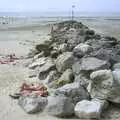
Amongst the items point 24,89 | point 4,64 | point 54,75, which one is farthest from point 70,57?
point 4,64

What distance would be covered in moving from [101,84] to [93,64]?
52.9 inches

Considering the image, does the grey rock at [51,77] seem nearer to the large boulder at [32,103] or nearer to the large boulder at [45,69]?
the large boulder at [45,69]

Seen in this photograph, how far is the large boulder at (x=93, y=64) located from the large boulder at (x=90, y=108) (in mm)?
1441

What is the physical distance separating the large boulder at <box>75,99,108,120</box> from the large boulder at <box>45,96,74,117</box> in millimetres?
162

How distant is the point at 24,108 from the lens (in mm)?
8133

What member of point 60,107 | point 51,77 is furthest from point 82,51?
point 60,107

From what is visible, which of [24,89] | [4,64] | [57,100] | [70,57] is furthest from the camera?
[4,64]

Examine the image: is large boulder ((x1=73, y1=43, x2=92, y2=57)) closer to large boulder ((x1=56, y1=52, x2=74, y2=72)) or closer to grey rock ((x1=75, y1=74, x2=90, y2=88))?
large boulder ((x1=56, y1=52, x2=74, y2=72))

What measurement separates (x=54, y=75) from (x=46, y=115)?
3.36 meters

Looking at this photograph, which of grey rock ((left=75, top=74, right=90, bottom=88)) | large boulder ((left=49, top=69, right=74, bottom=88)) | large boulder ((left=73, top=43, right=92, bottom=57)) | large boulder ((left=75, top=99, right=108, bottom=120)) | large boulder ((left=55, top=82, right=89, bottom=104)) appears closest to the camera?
large boulder ((left=75, top=99, right=108, bottom=120))

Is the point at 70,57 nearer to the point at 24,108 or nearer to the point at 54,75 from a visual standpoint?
the point at 54,75

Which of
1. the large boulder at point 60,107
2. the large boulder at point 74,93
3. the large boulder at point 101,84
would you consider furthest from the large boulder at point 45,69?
the large boulder at point 60,107

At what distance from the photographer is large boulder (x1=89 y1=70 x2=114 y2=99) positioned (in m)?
7.88

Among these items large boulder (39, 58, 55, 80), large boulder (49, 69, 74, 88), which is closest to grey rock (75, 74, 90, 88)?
large boulder (49, 69, 74, 88)
